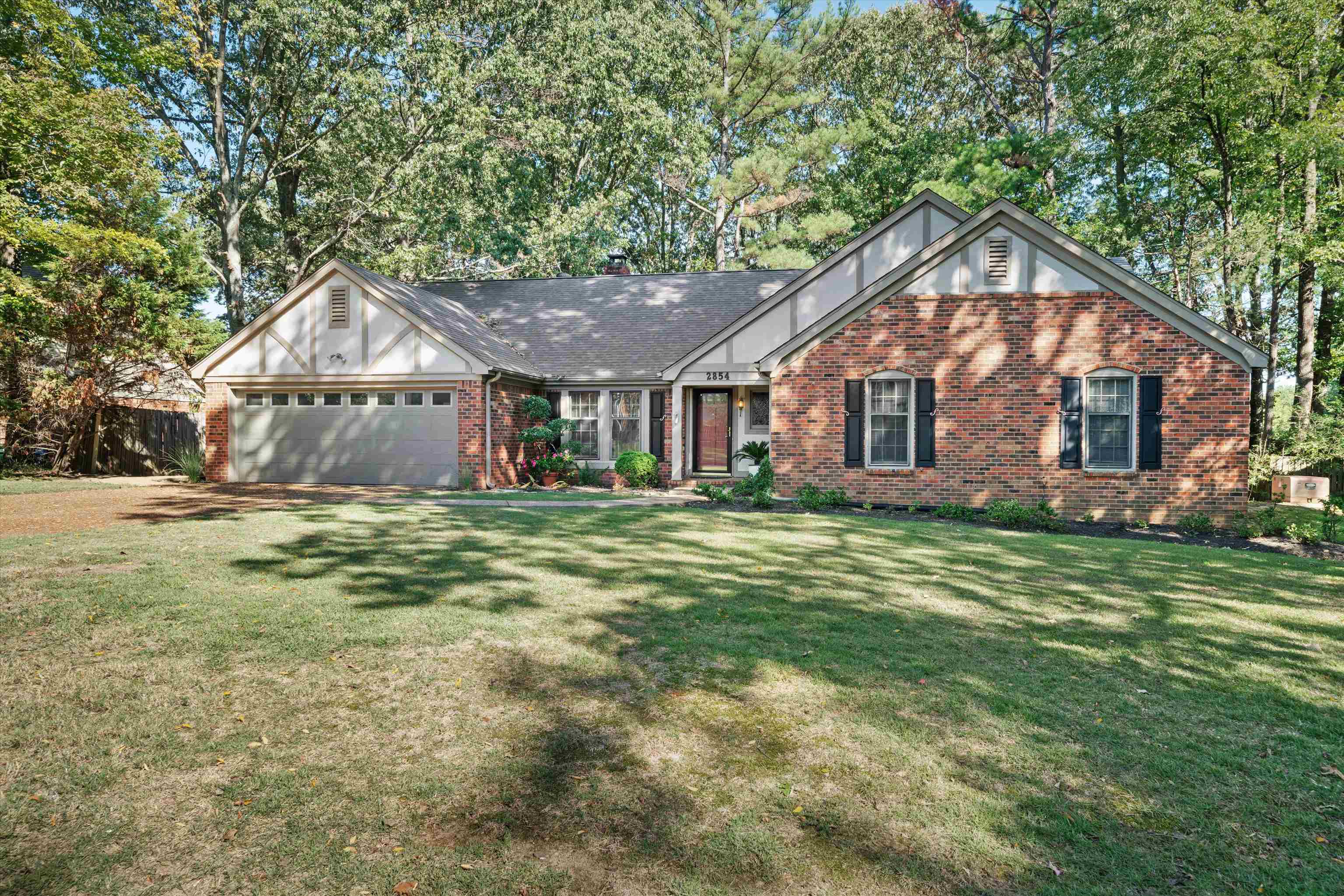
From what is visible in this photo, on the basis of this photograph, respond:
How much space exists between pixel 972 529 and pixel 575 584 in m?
6.89

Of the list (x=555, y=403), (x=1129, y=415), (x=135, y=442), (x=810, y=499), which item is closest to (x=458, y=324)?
(x=555, y=403)

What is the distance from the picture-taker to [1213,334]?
1215 centimetres

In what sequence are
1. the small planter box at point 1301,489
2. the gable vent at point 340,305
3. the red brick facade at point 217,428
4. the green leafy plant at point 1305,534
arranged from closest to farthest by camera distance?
the green leafy plant at point 1305,534, the small planter box at point 1301,489, the gable vent at point 340,305, the red brick facade at point 217,428

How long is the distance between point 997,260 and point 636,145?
18.0 m

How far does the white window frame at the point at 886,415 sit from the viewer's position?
1333 cm

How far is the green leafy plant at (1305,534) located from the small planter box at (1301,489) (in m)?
6.65

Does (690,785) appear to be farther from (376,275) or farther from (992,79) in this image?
(992,79)

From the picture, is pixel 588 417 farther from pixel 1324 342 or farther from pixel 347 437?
pixel 1324 342

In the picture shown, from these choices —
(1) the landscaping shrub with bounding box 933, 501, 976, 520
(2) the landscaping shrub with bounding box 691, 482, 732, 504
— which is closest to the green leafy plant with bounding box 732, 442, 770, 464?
(2) the landscaping shrub with bounding box 691, 482, 732, 504

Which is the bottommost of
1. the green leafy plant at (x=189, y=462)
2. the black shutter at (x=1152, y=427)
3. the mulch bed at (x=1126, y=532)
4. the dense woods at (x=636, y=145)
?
the mulch bed at (x=1126, y=532)

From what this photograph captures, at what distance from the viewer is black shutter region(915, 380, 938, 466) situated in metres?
13.2

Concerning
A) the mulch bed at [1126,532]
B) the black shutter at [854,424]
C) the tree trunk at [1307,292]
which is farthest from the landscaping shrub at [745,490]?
the tree trunk at [1307,292]

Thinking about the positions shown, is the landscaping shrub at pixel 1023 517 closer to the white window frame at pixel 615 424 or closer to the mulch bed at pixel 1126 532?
the mulch bed at pixel 1126 532

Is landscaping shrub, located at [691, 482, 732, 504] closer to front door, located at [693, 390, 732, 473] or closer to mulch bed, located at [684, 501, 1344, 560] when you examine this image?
mulch bed, located at [684, 501, 1344, 560]
